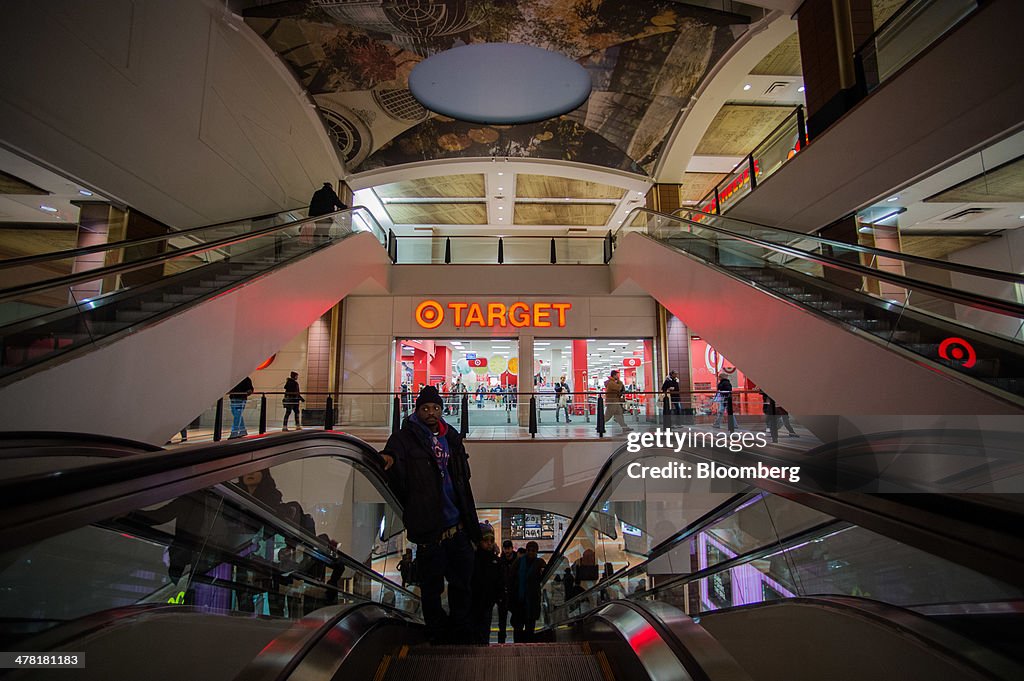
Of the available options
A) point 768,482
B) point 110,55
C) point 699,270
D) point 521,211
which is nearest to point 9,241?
point 110,55

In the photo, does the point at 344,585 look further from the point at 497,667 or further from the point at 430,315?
the point at 430,315

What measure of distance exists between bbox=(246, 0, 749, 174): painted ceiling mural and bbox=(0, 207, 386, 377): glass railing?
5.05m

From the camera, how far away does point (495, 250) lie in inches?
572

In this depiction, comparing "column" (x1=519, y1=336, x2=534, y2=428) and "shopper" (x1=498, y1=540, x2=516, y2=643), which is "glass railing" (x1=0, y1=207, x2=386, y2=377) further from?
"column" (x1=519, y1=336, x2=534, y2=428)

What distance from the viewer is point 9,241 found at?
6129 millimetres

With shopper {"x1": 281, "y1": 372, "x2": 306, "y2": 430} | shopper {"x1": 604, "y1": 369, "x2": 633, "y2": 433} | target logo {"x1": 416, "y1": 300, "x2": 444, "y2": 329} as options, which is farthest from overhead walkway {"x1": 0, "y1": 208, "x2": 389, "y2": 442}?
shopper {"x1": 604, "y1": 369, "x2": 633, "y2": 433}

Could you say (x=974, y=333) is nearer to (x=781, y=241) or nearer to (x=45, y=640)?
(x=781, y=241)

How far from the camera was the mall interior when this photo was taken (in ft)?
4.45

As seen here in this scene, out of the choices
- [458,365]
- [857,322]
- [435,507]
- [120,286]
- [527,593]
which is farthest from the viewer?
[458,365]

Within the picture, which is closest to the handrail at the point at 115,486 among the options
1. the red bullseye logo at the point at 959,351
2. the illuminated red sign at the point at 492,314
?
the red bullseye logo at the point at 959,351

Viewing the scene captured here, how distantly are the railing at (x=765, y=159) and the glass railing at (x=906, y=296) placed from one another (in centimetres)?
301

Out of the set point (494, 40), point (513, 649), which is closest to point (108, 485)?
point (513, 649)

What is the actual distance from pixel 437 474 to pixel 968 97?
23.3ft

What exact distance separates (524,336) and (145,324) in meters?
10.6
